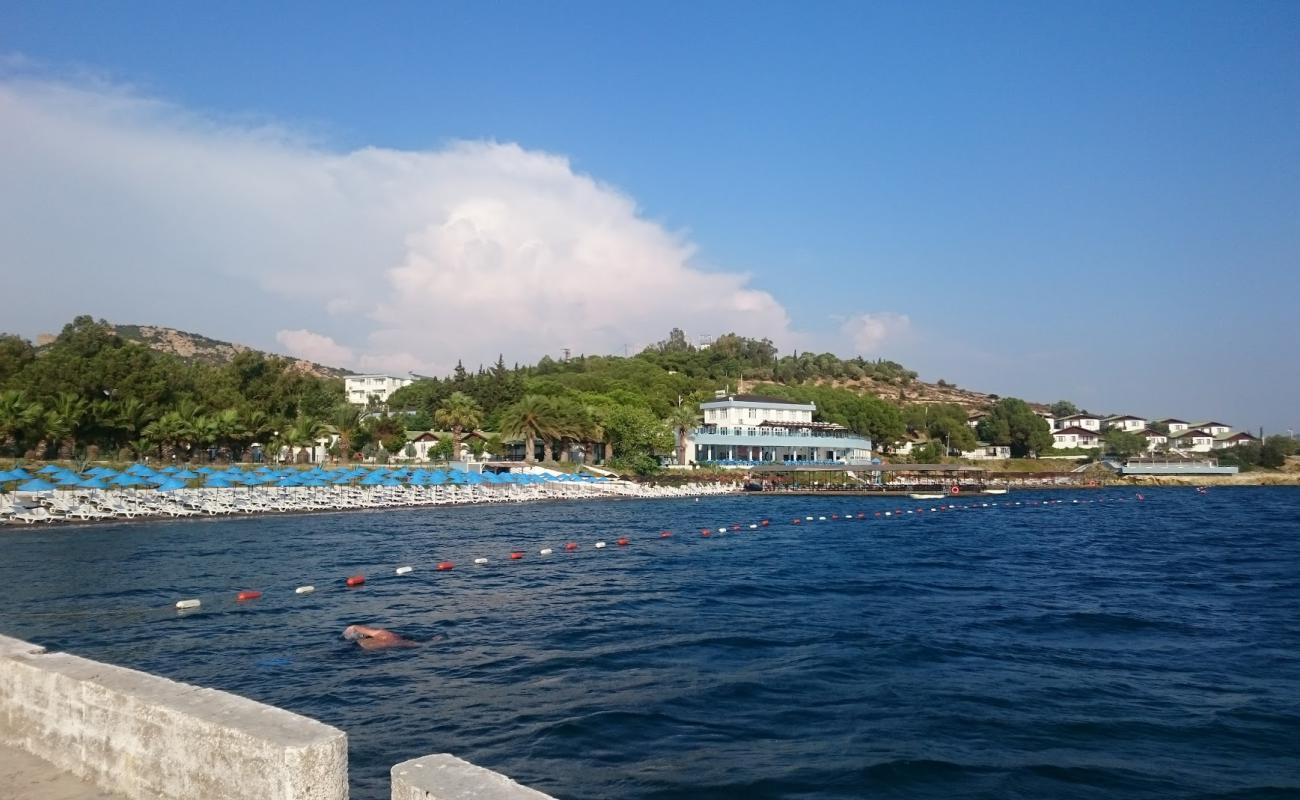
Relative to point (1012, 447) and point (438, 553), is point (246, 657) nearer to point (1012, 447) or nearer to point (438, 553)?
point (438, 553)

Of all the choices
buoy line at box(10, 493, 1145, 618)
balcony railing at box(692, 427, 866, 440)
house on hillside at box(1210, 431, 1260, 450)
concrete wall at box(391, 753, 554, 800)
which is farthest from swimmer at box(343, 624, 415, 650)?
house on hillside at box(1210, 431, 1260, 450)

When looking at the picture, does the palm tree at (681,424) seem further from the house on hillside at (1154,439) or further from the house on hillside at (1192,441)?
the house on hillside at (1192,441)

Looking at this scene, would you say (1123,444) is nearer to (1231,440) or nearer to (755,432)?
(1231,440)

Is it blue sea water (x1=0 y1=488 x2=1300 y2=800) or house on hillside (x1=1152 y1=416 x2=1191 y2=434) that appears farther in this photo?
house on hillside (x1=1152 y1=416 x2=1191 y2=434)

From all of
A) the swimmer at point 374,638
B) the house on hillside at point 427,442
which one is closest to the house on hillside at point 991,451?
the house on hillside at point 427,442

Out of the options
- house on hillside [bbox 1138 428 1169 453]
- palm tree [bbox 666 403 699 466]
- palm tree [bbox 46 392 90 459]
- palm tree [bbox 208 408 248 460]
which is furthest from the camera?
house on hillside [bbox 1138 428 1169 453]

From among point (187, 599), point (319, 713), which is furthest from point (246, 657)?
point (187, 599)

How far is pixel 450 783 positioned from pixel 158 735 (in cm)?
223

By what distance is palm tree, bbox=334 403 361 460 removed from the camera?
258ft

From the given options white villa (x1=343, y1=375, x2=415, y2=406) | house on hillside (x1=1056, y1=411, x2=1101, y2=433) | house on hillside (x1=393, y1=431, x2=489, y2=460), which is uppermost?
white villa (x1=343, y1=375, x2=415, y2=406)

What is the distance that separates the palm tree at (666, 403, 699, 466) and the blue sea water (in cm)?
6180

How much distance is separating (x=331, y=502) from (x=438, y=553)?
2177 cm

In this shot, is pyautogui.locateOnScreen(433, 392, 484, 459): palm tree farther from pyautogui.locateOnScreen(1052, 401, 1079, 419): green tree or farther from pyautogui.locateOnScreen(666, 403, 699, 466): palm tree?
pyautogui.locateOnScreen(1052, 401, 1079, 419): green tree

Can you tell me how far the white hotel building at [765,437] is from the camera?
329 ft
